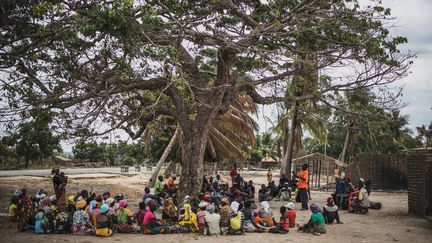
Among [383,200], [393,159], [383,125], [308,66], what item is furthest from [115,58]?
[393,159]

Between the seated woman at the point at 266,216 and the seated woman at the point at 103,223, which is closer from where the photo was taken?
the seated woman at the point at 103,223

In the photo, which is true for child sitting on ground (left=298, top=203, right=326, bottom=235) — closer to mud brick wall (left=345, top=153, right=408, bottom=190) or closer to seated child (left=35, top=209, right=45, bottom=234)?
seated child (left=35, top=209, right=45, bottom=234)

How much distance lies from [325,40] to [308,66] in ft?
3.30

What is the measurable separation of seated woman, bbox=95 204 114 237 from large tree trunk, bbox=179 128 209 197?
163 inches

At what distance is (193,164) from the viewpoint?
1408 centimetres

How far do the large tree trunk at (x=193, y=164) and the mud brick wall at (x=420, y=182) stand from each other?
6.99m

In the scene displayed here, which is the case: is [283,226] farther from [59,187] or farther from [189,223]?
[59,187]

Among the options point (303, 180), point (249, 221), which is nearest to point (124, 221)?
point (249, 221)

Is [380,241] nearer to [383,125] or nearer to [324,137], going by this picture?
[383,125]

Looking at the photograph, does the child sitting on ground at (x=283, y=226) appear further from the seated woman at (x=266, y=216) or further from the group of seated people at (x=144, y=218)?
the seated woman at (x=266, y=216)

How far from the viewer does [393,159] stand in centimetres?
2264

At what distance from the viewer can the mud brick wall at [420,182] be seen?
41.5 ft

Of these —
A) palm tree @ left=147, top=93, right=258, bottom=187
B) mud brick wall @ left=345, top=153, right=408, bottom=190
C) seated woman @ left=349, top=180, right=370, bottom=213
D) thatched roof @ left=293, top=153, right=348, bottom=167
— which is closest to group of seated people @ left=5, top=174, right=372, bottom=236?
seated woman @ left=349, top=180, right=370, bottom=213

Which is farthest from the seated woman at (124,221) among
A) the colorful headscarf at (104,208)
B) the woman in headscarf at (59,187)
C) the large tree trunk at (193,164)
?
the woman in headscarf at (59,187)
